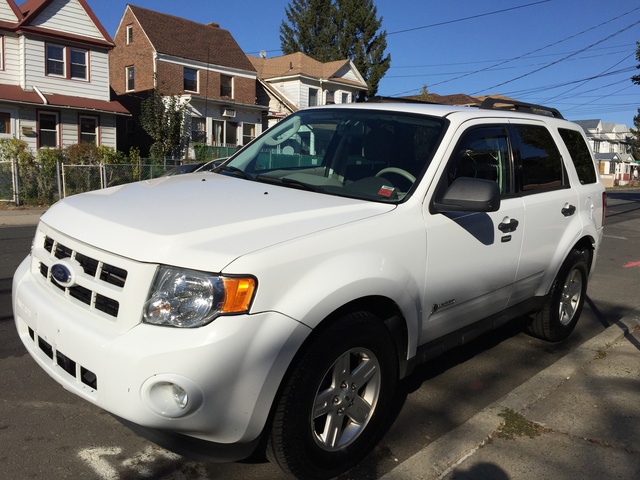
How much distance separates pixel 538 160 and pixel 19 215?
1454 centimetres

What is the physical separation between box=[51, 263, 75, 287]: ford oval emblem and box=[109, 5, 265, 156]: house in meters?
28.6

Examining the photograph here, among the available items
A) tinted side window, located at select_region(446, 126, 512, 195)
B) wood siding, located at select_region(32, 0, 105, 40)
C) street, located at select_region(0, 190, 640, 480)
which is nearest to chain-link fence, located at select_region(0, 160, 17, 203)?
wood siding, located at select_region(32, 0, 105, 40)

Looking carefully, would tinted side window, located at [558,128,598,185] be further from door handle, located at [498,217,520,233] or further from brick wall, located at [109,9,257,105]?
brick wall, located at [109,9,257,105]

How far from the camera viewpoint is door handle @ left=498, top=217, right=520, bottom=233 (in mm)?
3820

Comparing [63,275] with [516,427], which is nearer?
[63,275]

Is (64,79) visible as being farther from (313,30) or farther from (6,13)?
(313,30)

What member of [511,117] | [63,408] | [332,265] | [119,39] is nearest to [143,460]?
[63,408]

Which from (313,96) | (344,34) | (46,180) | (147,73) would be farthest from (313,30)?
(46,180)

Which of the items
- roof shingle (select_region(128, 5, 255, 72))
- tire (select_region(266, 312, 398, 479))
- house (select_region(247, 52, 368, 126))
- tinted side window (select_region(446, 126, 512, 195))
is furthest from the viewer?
house (select_region(247, 52, 368, 126))

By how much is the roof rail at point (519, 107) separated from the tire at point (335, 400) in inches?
98.5

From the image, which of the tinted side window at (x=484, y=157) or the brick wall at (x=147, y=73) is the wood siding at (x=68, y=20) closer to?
the brick wall at (x=147, y=73)

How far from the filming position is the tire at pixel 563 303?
480cm

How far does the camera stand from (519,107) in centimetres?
500

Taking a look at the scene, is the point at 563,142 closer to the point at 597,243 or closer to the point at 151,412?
the point at 597,243
